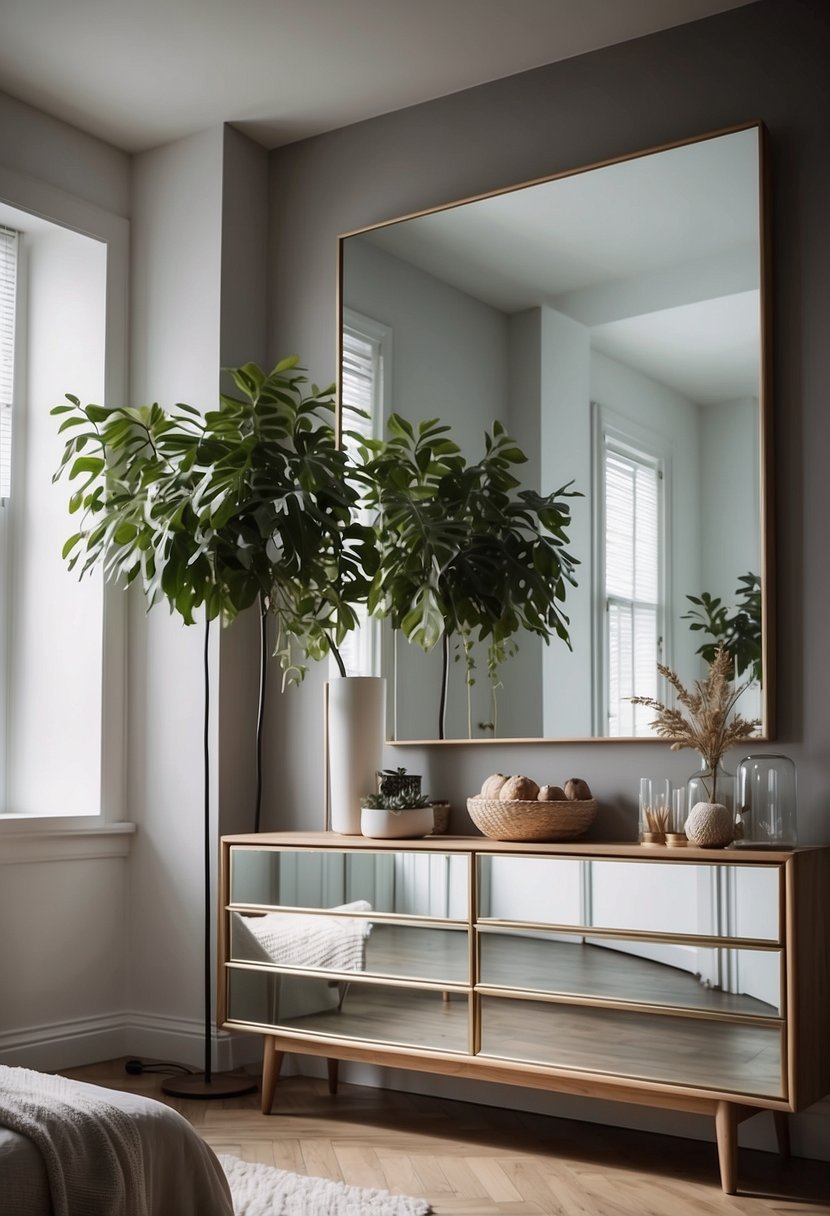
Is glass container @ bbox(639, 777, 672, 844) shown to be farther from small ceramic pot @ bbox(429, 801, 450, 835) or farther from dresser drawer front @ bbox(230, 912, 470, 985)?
small ceramic pot @ bbox(429, 801, 450, 835)

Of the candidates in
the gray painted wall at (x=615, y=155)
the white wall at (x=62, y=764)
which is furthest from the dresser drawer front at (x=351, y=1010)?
the white wall at (x=62, y=764)

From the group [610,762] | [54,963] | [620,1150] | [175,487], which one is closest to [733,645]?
[610,762]

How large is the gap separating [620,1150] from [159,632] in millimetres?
2076

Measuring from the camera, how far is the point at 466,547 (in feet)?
11.6

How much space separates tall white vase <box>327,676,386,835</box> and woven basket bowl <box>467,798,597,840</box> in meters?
0.44

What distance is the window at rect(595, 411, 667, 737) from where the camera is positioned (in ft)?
10.8

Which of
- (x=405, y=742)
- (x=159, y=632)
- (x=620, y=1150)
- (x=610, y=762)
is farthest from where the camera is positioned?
(x=159, y=632)

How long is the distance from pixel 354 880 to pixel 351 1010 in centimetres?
33

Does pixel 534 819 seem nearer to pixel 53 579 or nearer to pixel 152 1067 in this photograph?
pixel 152 1067

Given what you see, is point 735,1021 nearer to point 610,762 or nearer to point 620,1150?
point 620,1150

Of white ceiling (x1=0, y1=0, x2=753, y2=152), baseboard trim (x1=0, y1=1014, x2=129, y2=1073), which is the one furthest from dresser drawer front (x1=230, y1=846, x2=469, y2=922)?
white ceiling (x1=0, y1=0, x2=753, y2=152)

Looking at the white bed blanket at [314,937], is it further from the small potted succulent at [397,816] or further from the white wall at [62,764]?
the white wall at [62,764]

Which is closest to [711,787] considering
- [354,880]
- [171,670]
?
[354,880]

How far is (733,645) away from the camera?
3.16 m
